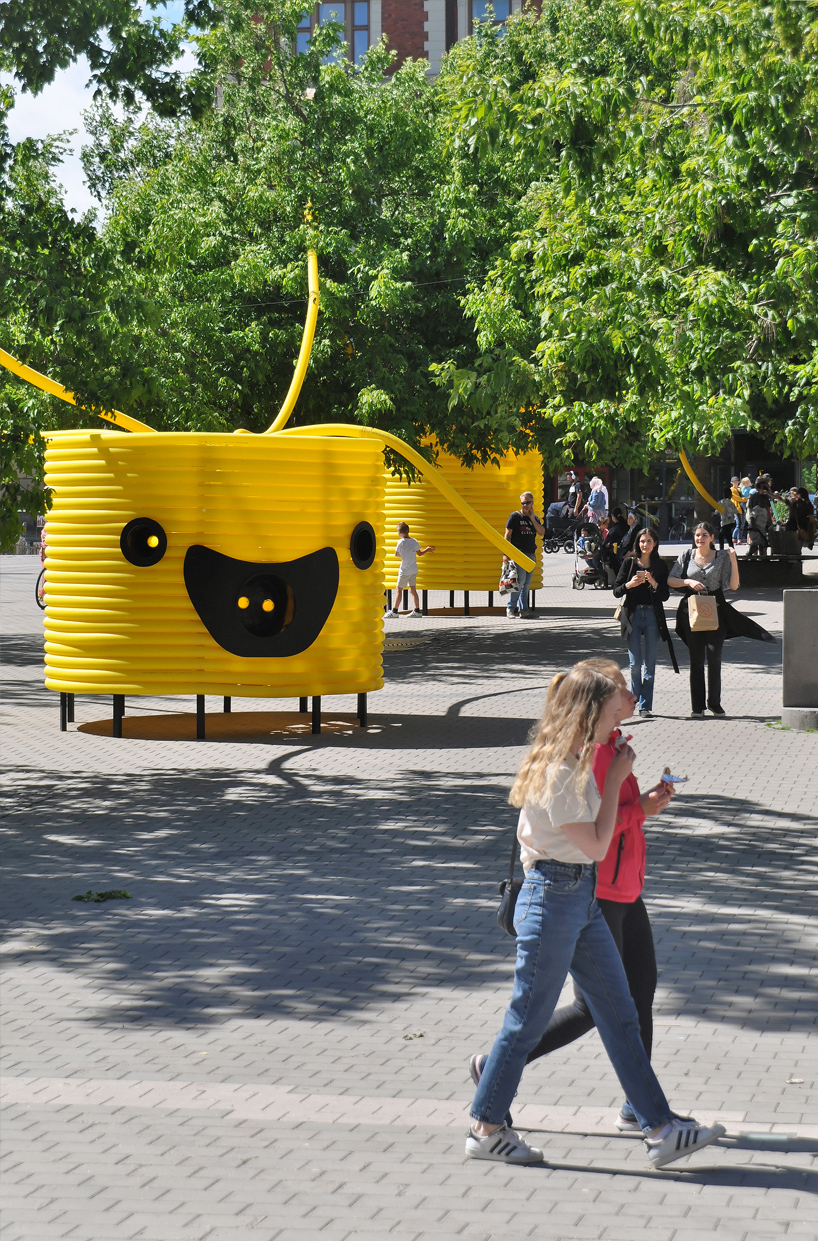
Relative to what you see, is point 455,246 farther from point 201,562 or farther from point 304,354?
point 201,562

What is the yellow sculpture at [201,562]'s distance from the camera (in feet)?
42.4

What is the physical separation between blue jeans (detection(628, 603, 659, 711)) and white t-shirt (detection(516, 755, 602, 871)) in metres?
9.35

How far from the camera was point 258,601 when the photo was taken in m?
13.1

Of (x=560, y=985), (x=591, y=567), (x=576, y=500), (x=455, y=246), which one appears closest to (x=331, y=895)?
(x=560, y=985)

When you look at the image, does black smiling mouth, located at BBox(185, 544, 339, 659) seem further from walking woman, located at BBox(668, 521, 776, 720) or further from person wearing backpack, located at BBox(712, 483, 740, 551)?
person wearing backpack, located at BBox(712, 483, 740, 551)

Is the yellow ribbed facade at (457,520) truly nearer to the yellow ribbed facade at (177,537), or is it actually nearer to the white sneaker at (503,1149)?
the yellow ribbed facade at (177,537)

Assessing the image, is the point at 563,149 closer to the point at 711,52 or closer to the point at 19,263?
the point at 711,52

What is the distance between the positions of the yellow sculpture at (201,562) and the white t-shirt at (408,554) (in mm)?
10719

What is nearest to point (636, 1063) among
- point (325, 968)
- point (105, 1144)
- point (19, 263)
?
point (105, 1144)

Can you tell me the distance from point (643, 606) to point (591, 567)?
676 inches

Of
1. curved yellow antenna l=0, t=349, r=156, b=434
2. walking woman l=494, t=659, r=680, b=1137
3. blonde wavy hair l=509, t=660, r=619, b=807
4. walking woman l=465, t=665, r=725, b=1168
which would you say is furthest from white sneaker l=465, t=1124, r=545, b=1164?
curved yellow antenna l=0, t=349, r=156, b=434

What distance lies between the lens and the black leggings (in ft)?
16.0

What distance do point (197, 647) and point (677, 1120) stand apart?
8863mm

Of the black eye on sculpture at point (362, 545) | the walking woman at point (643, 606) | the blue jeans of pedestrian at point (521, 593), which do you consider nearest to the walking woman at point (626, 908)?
the black eye on sculpture at point (362, 545)
